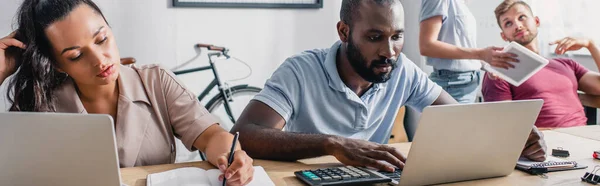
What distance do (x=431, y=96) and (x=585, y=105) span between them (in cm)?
110

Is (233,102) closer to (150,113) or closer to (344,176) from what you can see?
(150,113)

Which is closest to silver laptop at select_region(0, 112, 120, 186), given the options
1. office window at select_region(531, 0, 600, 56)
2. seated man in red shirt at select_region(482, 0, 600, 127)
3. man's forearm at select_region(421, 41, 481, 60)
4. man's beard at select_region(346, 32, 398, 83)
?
man's beard at select_region(346, 32, 398, 83)

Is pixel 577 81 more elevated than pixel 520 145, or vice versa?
pixel 520 145

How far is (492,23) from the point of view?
3.18 metres

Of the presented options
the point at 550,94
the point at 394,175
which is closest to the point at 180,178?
the point at 394,175

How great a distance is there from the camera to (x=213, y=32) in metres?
2.91

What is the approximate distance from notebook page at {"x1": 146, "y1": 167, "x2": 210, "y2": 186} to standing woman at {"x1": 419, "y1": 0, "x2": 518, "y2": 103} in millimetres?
1199

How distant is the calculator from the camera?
3.49 feet

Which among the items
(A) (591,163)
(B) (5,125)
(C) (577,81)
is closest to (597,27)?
(C) (577,81)

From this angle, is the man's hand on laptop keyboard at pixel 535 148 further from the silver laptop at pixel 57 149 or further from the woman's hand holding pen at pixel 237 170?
the silver laptop at pixel 57 149

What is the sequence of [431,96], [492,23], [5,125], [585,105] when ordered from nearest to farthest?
[5,125]
[431,96]
[585,105]
[492,23]

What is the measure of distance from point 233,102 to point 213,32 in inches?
16.1

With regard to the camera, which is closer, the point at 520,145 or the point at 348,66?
the point at 520,145

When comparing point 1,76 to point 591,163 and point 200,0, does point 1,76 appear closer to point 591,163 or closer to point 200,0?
point 591,163
